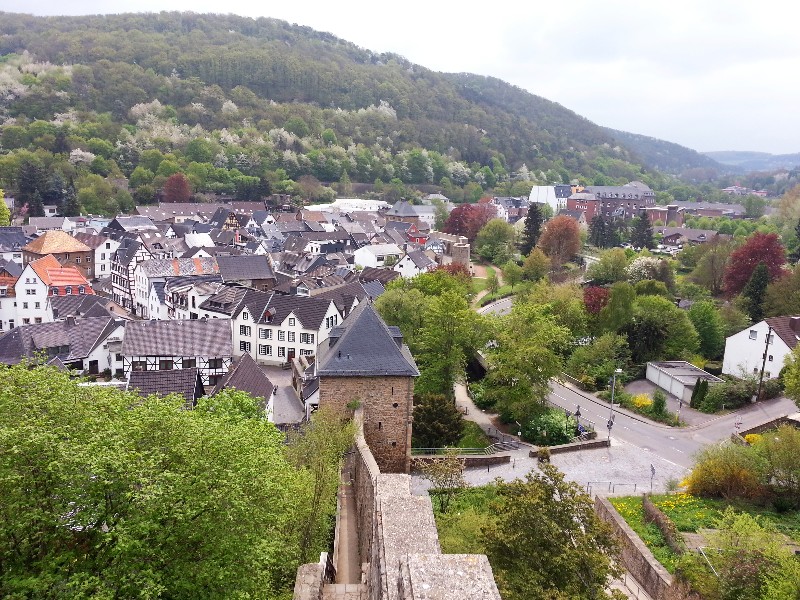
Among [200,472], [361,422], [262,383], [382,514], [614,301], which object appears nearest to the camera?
[200,472]

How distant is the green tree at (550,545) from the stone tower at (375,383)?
938 cm

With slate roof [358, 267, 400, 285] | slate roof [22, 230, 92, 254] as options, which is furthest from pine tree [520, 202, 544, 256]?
slate roof [22, 230, 92, 254]

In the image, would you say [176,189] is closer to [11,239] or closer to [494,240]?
[11,239]

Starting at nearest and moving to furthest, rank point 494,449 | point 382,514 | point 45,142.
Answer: point 382,514
point 494,449
point 45,142

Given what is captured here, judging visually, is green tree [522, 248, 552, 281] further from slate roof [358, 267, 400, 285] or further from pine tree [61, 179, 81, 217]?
pine tree [61, 179, 81, 217]

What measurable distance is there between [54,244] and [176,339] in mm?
36035

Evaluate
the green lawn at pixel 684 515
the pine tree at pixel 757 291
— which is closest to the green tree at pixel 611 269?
the pine tree at pixel 757 291

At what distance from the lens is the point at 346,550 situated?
18.2 m

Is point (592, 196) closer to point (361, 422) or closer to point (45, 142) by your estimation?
point (45, 142)

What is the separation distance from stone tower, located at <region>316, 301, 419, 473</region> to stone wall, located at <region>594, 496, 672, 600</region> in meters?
7.76

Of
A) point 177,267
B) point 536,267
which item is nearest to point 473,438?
point 177,267

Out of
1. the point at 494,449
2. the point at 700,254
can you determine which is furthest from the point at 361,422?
the point at 700,254

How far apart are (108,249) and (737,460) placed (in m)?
66.4

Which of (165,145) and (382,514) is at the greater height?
(165,145)
